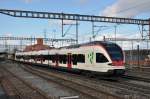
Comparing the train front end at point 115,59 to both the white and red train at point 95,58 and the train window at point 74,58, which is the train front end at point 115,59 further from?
the train window at point 74,58

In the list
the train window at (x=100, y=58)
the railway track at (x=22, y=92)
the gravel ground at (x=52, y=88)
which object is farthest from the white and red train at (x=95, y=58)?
the railway track at (x=22, y=92)

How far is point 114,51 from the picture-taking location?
27000 mm

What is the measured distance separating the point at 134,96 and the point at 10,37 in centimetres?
8547

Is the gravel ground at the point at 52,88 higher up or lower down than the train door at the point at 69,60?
lower down

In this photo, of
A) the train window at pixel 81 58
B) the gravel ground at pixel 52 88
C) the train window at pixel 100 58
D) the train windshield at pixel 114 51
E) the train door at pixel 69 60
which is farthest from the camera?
the train door at pixel 69 60

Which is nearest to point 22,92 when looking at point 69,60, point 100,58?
point 100,58

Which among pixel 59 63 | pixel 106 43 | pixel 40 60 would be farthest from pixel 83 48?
pixel 40 60

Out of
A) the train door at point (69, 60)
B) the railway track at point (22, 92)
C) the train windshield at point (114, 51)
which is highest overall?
the train windshield at point (114, 51)

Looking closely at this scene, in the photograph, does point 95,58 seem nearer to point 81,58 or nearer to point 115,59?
point 115,59

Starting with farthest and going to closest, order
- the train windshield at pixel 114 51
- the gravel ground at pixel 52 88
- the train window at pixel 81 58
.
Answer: the train window at pixel 81 58, the train windshield at pixel 114 51, the gravel ground at pixel 52 88

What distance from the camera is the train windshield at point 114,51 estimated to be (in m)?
26.6

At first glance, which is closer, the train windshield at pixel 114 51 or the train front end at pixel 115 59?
the train front end at pixel 115 59

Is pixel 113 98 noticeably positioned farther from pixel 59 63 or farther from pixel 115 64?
pixel 59 63

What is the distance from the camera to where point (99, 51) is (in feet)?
89.8
